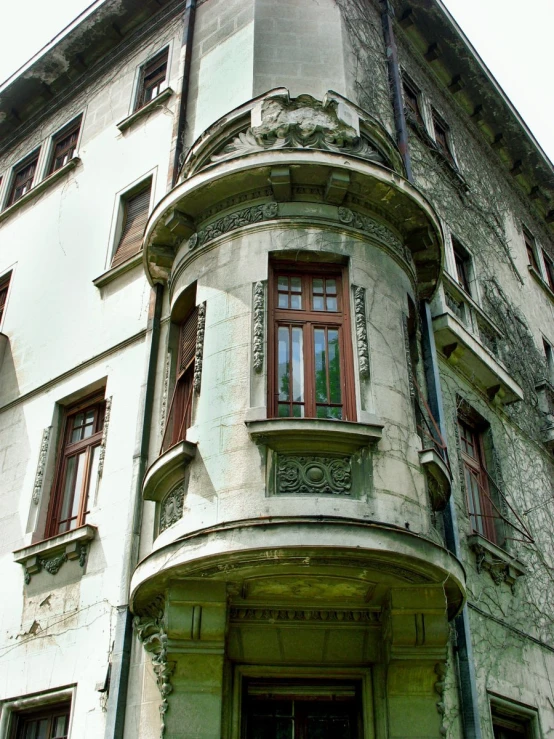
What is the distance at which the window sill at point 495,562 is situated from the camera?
10609 mm

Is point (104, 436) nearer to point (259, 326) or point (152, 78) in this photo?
point (259, 326)

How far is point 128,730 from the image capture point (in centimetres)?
843

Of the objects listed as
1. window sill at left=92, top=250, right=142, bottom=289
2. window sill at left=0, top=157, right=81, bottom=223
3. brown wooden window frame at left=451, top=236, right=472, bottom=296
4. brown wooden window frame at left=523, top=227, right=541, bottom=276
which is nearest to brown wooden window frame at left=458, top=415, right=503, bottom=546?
brown wooden window frame at left=451, top=236, right=472, bottom=296

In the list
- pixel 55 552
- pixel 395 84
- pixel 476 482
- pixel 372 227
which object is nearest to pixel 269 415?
pixel 372 227

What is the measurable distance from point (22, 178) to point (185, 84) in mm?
6207

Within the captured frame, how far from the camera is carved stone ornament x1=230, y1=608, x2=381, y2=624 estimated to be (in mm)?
8305

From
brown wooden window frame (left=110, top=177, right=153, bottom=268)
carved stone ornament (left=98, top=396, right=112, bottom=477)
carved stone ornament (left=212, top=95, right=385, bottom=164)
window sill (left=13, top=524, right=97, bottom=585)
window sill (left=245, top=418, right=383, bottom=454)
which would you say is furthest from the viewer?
brown wooden window frame (left=110, top=177, right=153, bottom=268)

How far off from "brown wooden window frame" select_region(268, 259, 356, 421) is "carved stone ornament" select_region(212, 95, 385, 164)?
1.59 metres

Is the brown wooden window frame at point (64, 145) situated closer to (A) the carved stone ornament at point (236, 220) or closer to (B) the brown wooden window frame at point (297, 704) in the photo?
(A) the carved stone ornament at point (236, 220)

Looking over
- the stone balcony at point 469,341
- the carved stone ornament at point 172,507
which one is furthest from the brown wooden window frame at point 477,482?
the carved stone ornament at point 172,507

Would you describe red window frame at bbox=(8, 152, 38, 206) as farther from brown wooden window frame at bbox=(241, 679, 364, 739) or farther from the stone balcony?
brown wooden window frame at bbox=(241, 679, 364, 739)

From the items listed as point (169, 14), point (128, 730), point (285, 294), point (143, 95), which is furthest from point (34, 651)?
point (169, 14)

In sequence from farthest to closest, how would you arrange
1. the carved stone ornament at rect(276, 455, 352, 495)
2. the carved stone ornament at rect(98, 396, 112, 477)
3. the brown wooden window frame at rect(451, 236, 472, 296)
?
the brown wooden window frame at rect(451, 236, 472, 296), the carved stone ornament at rect(98, 396, 112, 477), the carved stone ornament at rect(276, 455, 352, 495)

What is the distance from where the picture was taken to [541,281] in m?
18.7
